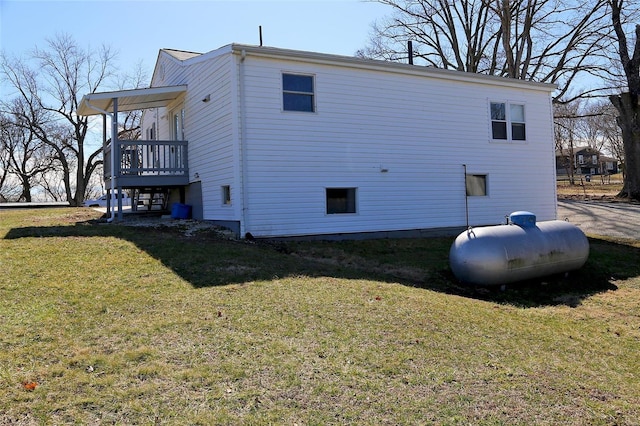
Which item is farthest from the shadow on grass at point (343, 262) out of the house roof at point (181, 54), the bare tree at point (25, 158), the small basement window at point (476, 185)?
the bare tree at point (25, 158)

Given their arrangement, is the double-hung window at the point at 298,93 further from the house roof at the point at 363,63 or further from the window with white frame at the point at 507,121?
the window with white frame at the point at 507,121

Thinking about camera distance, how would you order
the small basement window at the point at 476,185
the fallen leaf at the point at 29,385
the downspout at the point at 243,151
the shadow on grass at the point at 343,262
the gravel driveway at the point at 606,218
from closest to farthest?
the fallen leaf at the point at 29,385
the shadow on grass at the point at 343,262
the downspout at the point at 243,151
the small basement window at the point at 476,185
the gravel driveway at the point at 606,218

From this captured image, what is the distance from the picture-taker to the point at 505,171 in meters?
14.6

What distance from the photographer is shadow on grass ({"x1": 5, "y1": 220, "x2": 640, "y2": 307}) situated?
7.57 m

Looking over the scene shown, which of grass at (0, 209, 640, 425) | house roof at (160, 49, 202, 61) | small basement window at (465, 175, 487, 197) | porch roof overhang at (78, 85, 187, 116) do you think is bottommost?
grass at (0, 209, 640, 425)

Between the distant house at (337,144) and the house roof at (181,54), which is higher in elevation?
the house roof at (181,54)

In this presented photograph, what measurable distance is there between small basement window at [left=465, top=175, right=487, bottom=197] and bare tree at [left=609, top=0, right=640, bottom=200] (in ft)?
44.6

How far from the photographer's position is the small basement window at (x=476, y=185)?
46.1 ft

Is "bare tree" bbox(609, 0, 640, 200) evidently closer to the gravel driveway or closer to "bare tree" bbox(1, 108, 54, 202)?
the gravel driveway

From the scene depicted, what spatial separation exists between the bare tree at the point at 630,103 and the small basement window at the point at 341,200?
712 inches

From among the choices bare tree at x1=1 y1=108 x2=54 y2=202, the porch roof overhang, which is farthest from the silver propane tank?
bare tree at x1=1 y1=108 x2=54 y2=202

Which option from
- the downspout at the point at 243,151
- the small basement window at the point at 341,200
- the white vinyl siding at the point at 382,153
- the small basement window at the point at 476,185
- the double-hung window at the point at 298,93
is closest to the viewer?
the downspout at the point at 243,151

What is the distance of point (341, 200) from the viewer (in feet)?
39.8

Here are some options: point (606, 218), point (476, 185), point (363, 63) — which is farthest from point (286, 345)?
point (606, 218)
